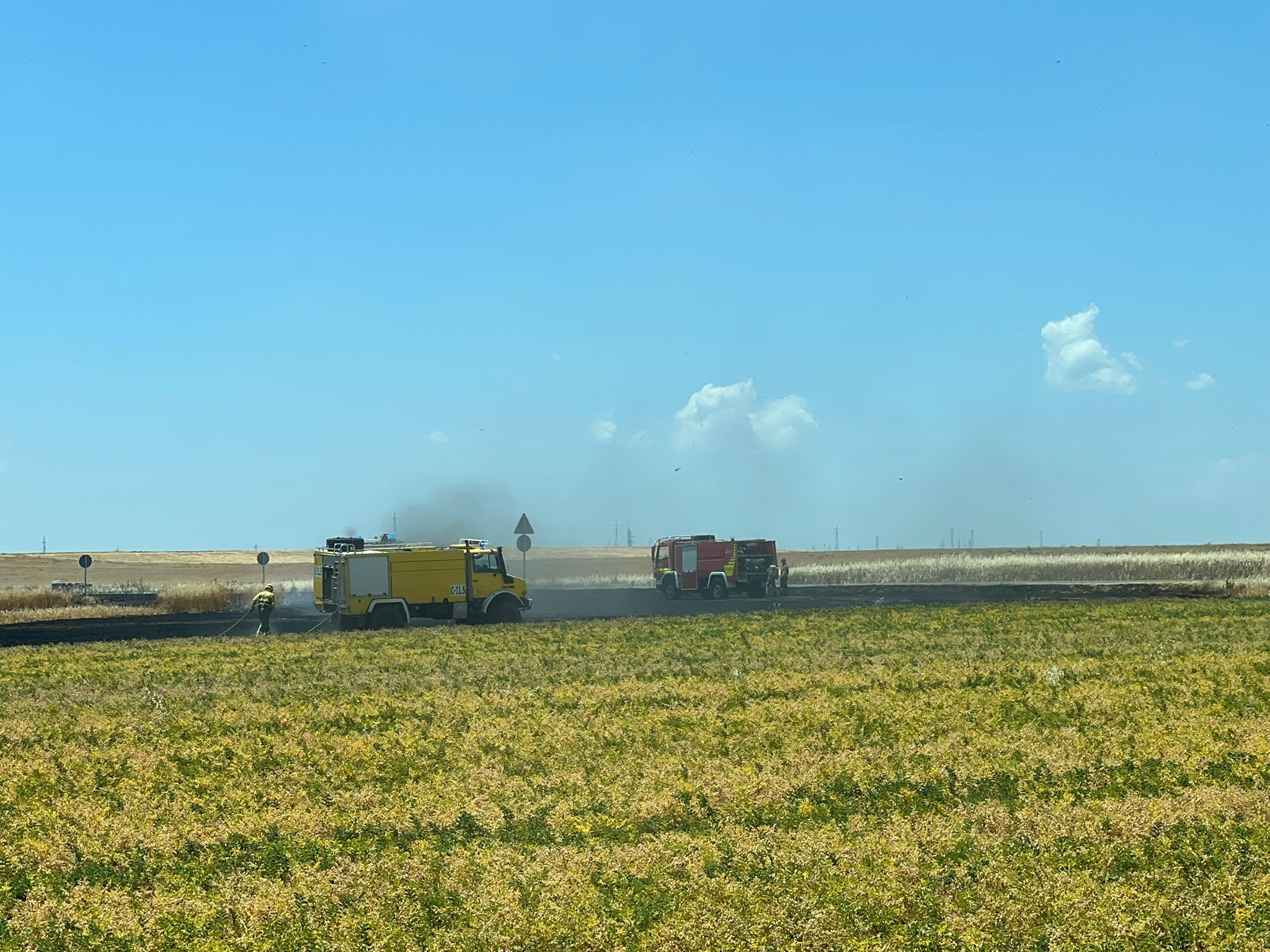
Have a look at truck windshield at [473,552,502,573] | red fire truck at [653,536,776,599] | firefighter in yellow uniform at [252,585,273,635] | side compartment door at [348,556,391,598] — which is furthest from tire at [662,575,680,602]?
firefighter in yellow uniform at [252,585,273,635]

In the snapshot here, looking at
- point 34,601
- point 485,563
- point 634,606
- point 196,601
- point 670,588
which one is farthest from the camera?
point 670,588

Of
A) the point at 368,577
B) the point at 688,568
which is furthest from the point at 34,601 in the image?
the point at 688,568

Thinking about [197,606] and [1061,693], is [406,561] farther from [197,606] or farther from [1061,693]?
[1061,693]

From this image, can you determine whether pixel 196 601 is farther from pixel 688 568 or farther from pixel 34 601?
pixel 688 568

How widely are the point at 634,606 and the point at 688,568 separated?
9540 mm

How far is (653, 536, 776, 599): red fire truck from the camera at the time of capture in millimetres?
55719

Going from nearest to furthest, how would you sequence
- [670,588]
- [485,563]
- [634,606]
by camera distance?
[485,563], [634,606], [670,588]

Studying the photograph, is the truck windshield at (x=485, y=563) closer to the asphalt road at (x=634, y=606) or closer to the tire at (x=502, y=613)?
the tire at (x=502, y=613)

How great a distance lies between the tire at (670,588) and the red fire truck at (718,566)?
1.1 inches

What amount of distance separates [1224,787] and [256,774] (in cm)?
919

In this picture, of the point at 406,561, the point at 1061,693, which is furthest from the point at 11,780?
the point at 406,561

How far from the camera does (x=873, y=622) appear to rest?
31516 millimetres

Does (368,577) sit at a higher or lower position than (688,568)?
higher

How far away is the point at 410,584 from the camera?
34.9m
